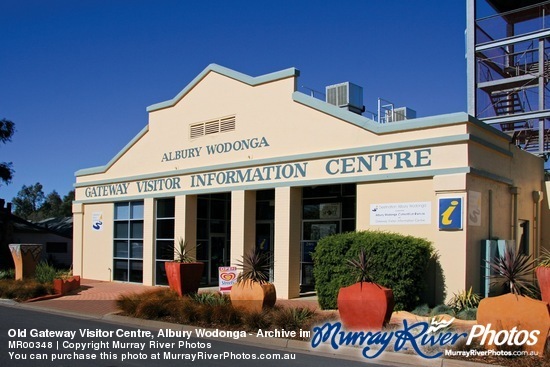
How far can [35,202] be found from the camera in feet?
395

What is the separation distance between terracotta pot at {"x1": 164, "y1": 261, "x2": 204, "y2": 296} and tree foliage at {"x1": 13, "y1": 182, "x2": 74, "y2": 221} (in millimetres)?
93844

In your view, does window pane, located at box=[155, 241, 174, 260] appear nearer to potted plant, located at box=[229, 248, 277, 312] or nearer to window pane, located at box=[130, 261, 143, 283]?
window pane, located at box=[130, 261, 143, 283]

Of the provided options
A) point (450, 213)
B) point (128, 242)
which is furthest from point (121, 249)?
point (450, 213)

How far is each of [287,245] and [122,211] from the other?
9968 mm

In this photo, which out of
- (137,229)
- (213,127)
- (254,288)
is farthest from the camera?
(137,229)

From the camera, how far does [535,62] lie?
83.6ft

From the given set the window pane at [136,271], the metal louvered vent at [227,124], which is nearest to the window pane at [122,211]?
the window pane at [136,271]

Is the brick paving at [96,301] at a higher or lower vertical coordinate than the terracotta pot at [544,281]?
lower

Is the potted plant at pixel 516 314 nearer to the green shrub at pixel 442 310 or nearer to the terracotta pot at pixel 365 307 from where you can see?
the terracotta pot at pixel 365 307

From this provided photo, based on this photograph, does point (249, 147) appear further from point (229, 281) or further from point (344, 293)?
point (344, 293)

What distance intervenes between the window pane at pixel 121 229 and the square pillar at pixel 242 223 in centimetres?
697

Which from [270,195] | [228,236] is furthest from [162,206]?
[270,195]

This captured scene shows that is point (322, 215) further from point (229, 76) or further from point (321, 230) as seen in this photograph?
point (229, 76)

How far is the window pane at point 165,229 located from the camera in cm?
2155
